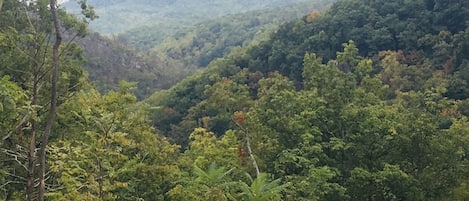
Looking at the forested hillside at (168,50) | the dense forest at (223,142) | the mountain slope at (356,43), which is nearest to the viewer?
the dense forest at (223,142)

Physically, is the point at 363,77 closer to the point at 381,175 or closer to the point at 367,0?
the point at 381,175

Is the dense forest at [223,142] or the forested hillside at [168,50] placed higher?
the dense forest at [223,142]

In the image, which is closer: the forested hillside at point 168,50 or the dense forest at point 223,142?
the dense forest at point 223,142

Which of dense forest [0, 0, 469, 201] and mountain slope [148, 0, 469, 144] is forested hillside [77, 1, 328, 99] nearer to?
mountain slope [148, 0, 469, 144]

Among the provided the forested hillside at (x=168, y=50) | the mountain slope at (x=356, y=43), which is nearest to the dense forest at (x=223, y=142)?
the mountain slope at (x=356, y=43)

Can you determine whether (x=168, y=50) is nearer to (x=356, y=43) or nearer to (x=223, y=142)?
(x=356, y=43)

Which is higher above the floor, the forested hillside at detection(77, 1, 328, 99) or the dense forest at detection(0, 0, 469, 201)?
the dense forest at detection(0, 0, 469, 201)

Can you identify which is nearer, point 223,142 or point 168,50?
point 223,142

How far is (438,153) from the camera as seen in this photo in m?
17.5

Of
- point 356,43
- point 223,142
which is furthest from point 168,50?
point 223,142

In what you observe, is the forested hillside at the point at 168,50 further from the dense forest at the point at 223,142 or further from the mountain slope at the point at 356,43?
the dense forest at the point at 223,142

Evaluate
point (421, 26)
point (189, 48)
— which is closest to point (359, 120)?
point (421, 26)

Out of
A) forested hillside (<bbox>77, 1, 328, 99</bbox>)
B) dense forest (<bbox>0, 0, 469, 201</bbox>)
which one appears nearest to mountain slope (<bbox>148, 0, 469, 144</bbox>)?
forested hillside (<bbox>77, 1, 328, 99</bbox>)

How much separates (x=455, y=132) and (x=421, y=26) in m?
38.6
